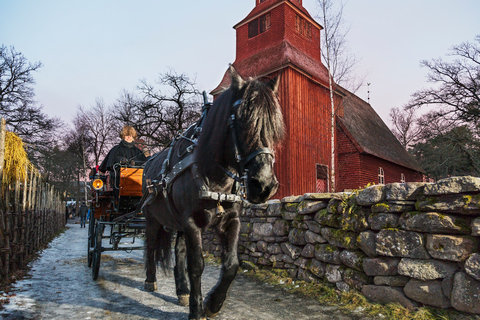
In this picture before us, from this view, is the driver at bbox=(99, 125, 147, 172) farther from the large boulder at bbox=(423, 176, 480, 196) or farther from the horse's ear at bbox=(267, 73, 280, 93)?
the large boulder at bbox=(423, 176, 480, 196)

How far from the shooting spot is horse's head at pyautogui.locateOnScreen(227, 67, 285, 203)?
2441mm

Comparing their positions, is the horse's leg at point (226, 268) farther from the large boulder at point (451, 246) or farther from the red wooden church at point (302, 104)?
the red wooden church at point (302, 104)

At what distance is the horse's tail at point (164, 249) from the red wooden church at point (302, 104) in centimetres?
951

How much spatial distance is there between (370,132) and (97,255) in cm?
2169

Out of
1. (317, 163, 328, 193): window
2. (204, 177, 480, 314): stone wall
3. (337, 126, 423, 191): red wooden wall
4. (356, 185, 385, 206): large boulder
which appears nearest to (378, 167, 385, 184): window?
(337, 126, 423, 191): red wooden wall

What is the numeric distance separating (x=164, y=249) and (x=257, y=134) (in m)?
3.03

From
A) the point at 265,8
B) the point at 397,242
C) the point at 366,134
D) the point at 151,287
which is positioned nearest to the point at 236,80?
the point at 397,242

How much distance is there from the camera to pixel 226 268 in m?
3.10

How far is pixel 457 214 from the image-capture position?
3.50 metres

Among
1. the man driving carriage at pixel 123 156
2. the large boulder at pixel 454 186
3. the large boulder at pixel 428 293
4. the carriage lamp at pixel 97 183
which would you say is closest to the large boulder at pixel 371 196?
the large boulder at pixel 454 186

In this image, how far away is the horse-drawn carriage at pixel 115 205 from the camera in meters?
5.68

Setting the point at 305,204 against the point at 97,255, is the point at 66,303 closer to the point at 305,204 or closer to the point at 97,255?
the point at 97,255

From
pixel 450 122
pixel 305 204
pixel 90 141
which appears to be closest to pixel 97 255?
pixel 305 204

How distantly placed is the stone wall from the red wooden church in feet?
28.8
